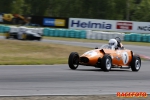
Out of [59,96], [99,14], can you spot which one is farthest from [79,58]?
[99,14]

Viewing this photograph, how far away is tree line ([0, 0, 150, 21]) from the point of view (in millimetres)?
63969

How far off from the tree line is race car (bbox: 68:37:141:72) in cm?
4613

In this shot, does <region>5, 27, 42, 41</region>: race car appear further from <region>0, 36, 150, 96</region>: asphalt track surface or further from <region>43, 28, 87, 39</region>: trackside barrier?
<region>0, 36, 150, 96</region>: asphalt track surface

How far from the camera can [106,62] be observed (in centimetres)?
1507

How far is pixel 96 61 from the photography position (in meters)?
15.1

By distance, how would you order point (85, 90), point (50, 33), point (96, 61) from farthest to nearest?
point (50, 33) < point (96, 61) < point (85, 90)


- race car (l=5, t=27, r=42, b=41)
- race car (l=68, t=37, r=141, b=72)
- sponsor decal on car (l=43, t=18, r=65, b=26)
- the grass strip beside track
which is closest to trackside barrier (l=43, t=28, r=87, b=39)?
sponsor decal on car (l=43, t=18, r=65, b=26)

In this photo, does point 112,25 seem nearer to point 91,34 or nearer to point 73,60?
point 91,34

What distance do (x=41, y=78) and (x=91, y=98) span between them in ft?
10.7

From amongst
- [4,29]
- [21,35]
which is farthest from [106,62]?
[4,29]

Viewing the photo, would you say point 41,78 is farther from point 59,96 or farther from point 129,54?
point 129,54

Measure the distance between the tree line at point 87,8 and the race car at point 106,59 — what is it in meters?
46.1

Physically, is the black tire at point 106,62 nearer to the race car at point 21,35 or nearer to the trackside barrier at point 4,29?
the race car at point 21,35

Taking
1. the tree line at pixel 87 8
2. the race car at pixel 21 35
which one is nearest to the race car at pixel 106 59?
the race car at pixel 21 35
